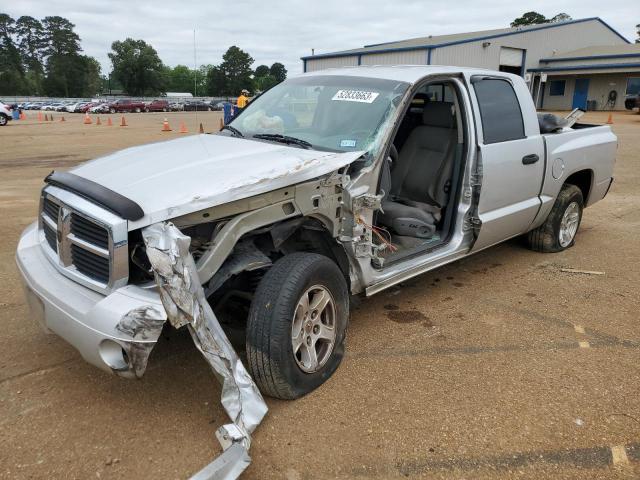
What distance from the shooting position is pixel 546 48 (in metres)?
40.0

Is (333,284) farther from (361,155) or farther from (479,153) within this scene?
(479,153)

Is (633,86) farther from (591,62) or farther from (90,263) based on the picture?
(90,263)

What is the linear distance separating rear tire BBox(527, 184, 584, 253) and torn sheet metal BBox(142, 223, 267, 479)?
3.92m

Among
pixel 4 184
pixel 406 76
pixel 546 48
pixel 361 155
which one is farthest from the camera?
pixel 546 48

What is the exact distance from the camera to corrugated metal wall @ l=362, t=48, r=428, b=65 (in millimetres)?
31484

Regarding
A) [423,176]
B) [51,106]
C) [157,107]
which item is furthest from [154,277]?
[51,106]

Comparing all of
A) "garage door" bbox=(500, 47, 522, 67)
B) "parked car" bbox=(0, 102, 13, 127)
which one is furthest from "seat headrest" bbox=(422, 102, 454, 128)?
"garage door" bbox=(500, 47, 522, 67)

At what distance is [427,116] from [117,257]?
10.4 ft

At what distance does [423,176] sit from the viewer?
460 cm

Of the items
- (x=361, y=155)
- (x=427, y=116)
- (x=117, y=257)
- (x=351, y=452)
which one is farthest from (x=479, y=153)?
(x=117, y=257)

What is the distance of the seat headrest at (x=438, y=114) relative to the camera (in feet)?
14.8

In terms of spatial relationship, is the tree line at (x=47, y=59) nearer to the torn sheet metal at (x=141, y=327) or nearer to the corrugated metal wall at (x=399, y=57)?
the corrugated metal wall at (x=399, y=57)

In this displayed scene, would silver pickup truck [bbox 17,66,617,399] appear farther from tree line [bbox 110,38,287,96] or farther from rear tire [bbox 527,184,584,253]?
tree line [bbox 110,38,287,96]

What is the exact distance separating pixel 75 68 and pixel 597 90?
77.7 metres
